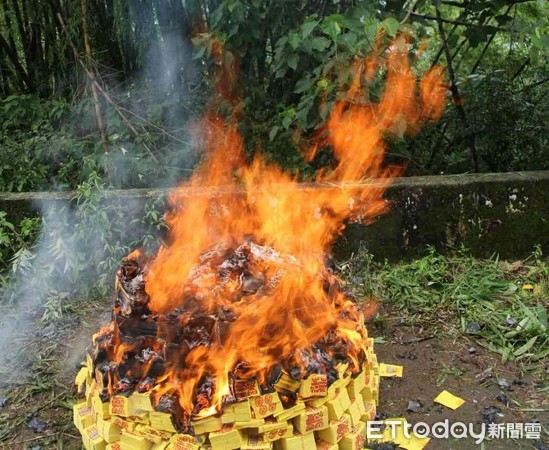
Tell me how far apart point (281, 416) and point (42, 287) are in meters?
2.70

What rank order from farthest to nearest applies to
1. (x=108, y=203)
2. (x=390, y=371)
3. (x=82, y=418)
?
(x=108, y=203), (x=390, y=371), (x=82, y=418)

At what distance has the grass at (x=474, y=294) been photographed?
3.62m

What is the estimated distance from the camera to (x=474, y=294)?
4.08 meters

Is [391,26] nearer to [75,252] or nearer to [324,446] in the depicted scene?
[324,446]

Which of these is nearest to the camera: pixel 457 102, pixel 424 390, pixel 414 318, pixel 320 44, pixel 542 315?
pixel 424 390

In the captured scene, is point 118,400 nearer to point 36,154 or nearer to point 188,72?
point 36,154

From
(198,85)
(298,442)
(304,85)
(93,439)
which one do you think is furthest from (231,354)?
(198,85)

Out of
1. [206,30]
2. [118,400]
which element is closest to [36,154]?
[206,30]

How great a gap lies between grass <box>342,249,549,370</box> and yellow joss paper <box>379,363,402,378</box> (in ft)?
1.92

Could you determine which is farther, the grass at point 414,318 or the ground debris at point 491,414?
the grass at point 414,318

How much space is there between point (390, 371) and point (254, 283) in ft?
3.47

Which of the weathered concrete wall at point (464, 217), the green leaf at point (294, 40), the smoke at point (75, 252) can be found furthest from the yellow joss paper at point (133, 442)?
the green leaf at point (294, 40)

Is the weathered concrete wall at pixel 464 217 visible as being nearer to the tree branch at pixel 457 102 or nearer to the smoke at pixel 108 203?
the tree branch at pixel 457 102

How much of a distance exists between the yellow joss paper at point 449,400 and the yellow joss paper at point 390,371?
284 millimetres
